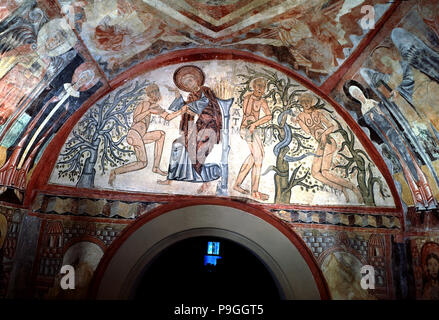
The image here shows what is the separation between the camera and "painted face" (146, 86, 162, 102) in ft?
19.2

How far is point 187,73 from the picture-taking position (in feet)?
19.3

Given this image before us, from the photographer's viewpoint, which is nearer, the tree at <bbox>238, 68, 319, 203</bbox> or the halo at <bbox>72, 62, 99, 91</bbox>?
the halo at <bbox>72, 62, 99, 91</bbox>

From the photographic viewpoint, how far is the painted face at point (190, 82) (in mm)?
5892

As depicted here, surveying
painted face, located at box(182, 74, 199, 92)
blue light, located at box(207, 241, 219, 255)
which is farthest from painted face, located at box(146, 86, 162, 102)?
blue light, located at box(207, 241, 219, 255)

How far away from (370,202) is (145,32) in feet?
14.2

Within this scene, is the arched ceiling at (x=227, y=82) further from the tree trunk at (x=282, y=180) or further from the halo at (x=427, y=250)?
the halo at (x=427, y=250)

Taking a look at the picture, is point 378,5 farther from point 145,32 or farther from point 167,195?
point 167,195

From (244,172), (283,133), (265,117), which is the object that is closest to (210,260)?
(244,172)

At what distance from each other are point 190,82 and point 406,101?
3.18m

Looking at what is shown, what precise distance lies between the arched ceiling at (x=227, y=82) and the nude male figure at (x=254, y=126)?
0.08 meters

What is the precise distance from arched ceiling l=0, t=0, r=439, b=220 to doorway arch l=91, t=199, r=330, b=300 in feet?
1.05

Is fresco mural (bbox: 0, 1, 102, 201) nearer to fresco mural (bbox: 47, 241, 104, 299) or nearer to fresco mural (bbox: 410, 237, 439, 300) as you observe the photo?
fresco mural (bbox: 47, 241, 104, 299)

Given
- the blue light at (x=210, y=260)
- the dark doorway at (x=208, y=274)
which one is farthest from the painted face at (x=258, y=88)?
the blue light at (x=210, y=260)

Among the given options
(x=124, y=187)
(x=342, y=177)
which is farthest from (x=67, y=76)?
(x=342, y=177)
